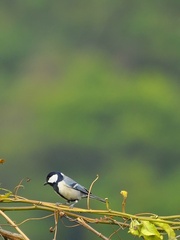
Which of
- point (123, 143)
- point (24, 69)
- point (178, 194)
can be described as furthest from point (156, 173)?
point (24, 69)

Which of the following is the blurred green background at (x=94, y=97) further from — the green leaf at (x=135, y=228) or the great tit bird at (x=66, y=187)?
the green leaf at (x=135, y=228)

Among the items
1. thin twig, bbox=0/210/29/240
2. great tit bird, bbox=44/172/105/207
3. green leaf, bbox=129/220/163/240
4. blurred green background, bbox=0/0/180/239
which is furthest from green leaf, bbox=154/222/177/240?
blurred green background, bbox=0/0/180/239

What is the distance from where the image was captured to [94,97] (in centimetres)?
3334

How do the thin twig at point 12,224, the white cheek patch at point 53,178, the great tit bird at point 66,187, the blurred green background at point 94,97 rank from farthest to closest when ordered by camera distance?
the blurred green background at point 94,97 → the white cheek patch at point 53,178 → the great tit bird at point 66,187 → the thin twig at point 12,224

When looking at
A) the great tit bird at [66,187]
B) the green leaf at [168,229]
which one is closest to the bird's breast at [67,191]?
the great tit bird at [66,187]

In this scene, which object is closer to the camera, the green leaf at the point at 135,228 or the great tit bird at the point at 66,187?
the green leaf at the point at 135,228

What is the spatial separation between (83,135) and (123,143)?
0.98 m

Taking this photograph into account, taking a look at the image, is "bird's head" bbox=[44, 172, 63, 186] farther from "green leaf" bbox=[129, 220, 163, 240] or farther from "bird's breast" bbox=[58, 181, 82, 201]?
"green leaf" bbox=[129, 220, 163, 240]

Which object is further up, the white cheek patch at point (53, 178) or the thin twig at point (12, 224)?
the thin twig at point (12, 224)

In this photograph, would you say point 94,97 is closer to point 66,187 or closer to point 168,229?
point 66,187

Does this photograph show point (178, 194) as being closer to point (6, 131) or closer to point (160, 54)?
point (6, 131)

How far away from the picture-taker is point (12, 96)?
31922 mm

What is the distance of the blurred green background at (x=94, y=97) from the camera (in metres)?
26.9

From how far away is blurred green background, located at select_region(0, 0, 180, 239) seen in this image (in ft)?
88.1
